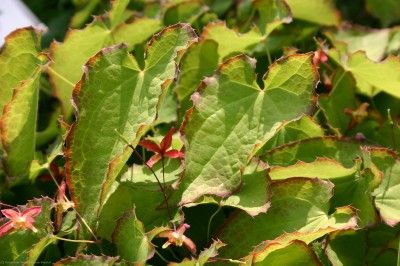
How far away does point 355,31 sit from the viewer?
1.20 m

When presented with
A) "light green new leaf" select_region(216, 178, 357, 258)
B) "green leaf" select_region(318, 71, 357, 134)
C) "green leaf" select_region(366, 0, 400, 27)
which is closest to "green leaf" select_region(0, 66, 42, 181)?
"light green new leaf" select_region(216, 178, 357, 258)

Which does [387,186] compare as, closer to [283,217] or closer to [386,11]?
[283,217]

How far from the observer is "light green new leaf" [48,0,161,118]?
1.00 m

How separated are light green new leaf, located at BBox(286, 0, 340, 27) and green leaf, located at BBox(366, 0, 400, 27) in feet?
0.85

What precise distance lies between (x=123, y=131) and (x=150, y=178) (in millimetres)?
73

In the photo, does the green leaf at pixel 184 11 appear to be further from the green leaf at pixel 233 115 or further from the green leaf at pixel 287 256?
the green leaf at pixel 287 256

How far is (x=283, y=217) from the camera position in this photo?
0.78 m

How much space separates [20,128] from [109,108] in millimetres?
186

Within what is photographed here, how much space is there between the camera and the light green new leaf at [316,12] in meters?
1.15

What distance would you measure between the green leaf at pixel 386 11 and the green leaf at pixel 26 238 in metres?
0.92

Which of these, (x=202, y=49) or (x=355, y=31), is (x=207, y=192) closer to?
(x=202, y=49)

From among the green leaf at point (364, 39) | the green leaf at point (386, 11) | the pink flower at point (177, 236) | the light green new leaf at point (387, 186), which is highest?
the pink flower at point (177, 236)

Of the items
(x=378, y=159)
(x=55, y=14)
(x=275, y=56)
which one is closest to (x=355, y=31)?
(x=275, y=56)

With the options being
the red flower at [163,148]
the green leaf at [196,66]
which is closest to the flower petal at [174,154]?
the red flower at [163,148]
